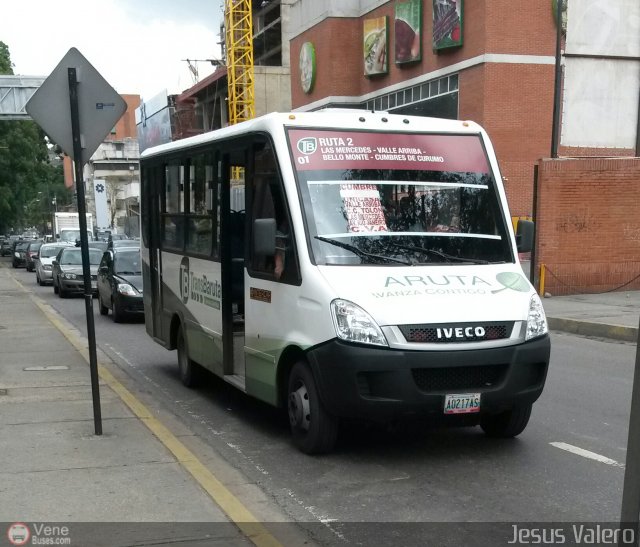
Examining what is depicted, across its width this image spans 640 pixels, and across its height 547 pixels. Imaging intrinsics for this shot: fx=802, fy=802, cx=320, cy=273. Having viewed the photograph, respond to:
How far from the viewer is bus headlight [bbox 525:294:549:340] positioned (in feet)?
20.3

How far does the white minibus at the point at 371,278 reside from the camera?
19.2 ft

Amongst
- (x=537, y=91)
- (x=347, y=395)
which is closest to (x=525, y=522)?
(x=347, y=395)

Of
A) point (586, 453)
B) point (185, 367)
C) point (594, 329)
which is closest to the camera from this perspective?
point (586, 453)

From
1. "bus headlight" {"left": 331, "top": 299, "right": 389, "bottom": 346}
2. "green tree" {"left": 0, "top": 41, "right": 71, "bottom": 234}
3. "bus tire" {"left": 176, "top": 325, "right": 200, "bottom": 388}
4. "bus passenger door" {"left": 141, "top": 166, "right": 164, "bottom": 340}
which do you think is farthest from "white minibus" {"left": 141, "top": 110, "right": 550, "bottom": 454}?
"green tree" {"left": 0, "top": 41, "right": 71, "bottom": 234}

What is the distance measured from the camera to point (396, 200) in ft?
21.9

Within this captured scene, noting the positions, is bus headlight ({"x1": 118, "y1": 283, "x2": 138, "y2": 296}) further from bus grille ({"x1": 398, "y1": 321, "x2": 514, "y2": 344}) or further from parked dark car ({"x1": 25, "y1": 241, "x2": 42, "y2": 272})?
parked dark car ({"x1": 25, "y1": 241, "x2": 42, "y2": 272})

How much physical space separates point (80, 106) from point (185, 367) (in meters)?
3.81

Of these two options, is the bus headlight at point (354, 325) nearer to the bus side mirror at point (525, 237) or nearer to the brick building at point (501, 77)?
the bus side mirror at point (525, 237)

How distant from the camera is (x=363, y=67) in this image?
122 feet

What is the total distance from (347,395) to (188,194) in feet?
13.4

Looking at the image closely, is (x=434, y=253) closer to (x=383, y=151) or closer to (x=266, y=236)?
(x=383, y=151)

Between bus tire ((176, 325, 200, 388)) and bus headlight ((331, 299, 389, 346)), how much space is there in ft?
12.7

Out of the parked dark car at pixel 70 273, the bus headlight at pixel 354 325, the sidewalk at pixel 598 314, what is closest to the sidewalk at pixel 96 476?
the bus headlight at pixel 354 325

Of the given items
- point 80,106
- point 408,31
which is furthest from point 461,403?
point 408,31
